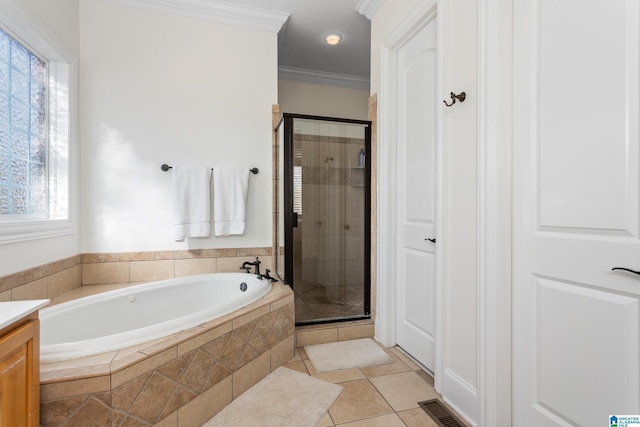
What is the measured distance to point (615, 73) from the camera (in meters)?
1.06

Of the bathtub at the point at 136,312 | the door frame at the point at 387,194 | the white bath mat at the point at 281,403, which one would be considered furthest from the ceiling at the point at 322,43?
the white bath mat at the point at 281,403

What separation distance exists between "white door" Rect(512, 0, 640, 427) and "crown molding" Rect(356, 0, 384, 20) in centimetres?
142

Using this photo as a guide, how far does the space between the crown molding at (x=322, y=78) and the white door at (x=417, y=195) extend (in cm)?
165

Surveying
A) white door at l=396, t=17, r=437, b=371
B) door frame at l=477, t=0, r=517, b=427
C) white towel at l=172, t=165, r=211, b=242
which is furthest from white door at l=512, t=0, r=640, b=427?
white towel at l=172, t=165, r=211, b=242

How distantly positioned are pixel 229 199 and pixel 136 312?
1079 millimetres

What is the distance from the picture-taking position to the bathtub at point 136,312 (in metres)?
1.35

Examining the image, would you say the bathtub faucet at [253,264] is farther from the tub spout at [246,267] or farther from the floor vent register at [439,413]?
the floor vent register at [439,413]

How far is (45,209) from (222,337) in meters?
1.65

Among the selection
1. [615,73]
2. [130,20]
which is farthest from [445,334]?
[130,20]

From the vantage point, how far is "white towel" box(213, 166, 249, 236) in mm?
2697

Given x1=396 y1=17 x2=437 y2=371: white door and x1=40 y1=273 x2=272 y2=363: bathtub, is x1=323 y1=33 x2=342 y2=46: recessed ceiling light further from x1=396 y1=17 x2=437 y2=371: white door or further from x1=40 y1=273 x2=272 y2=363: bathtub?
x1=40 y1=273 x2=272 y2=363: bathtub

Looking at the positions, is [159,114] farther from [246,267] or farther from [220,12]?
[246,267]

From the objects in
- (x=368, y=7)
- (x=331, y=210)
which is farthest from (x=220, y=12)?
(x=331, y=210)

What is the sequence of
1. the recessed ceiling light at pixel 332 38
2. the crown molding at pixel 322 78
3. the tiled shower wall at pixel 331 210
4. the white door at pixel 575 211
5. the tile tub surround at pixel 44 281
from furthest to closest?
the crown molding at pixel 322 78
the recessed ceiling light at pixel 332 38
the tiled shower wall at pixel 331 210
the tile tub surround at pixel 44 281
the white door at pixel 575 211
